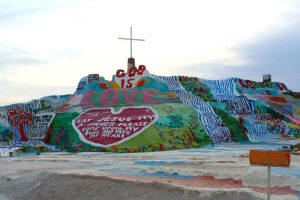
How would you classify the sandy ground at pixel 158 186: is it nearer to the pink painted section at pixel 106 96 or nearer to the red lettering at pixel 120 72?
the pink painted section at pixel 106 96

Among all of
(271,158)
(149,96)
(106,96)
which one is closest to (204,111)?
(149,96)

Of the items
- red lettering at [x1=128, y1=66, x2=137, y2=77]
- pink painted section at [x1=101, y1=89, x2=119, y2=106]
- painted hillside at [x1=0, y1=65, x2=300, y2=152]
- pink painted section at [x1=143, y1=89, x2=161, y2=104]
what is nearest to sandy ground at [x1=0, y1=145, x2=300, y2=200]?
painted hillside at [x1=0, y1=65, x2=300, y2=152]

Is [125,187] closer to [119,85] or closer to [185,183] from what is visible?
[185,183]

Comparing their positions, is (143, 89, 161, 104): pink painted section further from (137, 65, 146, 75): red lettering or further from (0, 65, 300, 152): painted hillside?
(137, 65, 146, 75): red lettering

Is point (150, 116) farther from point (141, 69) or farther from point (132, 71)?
point (132, 71)

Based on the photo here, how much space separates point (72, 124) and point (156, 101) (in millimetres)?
6431

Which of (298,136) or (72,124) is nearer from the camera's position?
(72,124)

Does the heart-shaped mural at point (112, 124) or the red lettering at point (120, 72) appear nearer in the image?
the heart-shaped mural at point (112, 124)

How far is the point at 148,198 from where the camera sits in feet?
34.1

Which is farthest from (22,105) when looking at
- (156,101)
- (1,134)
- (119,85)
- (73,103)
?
(156,101)

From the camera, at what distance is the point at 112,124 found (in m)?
31.9

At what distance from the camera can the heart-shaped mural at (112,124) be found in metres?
30.3

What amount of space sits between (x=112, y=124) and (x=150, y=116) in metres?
2.68

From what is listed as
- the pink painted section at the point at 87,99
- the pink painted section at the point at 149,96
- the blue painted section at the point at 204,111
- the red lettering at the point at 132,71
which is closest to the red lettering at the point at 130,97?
the pink painted section at the point at 149,96
